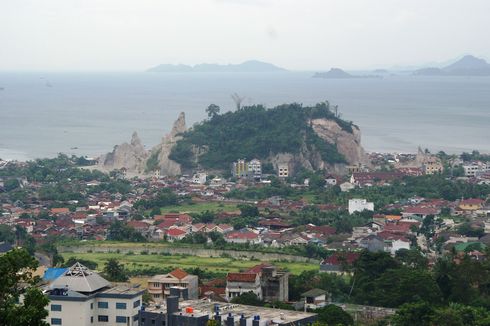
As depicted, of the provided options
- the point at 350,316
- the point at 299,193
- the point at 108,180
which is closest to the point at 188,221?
the point at 299,193

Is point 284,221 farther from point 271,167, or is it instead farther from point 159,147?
point 159,147

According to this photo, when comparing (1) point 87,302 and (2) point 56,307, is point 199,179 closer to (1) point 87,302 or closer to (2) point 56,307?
(1) point 87,302

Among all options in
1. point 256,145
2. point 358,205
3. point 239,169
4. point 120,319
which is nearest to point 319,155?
point 256,145

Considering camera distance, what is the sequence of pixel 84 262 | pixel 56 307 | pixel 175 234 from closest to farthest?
1. pixel 56 307
2. pixel 84 262
3. pixel 175 234

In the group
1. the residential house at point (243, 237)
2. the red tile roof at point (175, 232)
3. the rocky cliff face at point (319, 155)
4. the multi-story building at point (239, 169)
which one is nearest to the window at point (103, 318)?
the residential house at point (243, 237)

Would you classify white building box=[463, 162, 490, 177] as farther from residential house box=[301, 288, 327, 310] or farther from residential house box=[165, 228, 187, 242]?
residential house box=[301, 288, 327, 310]

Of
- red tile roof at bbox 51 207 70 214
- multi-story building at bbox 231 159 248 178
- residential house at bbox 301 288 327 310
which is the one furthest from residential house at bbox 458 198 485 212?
residential house at bbox 301 288 327 310
